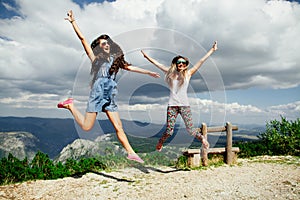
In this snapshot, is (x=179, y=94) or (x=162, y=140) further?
(x=162, y=140)

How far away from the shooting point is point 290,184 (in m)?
5.73

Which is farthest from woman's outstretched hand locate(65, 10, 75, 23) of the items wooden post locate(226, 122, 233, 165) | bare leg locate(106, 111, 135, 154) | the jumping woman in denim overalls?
wooden post locate(226, 122, 233, 165)

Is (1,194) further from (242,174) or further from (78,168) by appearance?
(242,174)

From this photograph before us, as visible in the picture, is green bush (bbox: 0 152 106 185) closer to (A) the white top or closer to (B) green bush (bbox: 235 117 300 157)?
(A) the white top

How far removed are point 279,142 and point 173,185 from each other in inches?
264

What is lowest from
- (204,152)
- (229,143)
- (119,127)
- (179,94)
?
(204,152)

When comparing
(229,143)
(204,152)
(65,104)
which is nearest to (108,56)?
(65,104)

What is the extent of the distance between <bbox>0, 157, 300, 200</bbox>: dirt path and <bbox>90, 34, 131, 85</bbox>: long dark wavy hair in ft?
9.36

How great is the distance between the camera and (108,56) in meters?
4.60

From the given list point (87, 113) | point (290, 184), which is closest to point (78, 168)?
point (87, 113)

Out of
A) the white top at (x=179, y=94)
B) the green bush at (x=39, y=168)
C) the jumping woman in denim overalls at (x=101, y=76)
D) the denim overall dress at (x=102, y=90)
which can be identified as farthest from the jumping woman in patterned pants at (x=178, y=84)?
the green bush at (x=39, y=168)

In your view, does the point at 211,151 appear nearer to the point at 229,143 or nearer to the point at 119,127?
the point at 229,143

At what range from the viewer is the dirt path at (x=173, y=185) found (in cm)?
532

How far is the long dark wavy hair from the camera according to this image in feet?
14.6
